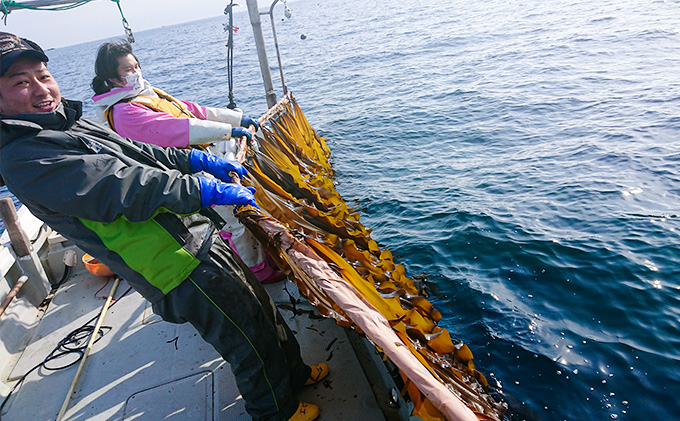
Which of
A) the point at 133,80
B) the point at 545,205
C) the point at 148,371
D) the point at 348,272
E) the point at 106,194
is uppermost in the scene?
the point at 133,80

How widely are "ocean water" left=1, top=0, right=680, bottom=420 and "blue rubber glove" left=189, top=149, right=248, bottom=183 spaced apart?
2.67 meters

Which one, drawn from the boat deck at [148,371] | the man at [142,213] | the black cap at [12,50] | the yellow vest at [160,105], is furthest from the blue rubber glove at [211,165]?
the boat deck at [148,371]

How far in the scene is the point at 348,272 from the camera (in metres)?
3.06

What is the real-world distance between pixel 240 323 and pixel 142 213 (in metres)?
0.88

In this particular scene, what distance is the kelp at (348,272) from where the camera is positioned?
2.54 meters

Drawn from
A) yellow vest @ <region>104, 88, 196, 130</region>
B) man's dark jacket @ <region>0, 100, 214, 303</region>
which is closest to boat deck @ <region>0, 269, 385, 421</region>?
man's dark jacket @ <region>0, 100, 214, 303</region>

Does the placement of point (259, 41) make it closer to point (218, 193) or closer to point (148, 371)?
point (148, 371)

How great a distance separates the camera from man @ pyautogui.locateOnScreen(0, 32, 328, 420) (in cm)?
185

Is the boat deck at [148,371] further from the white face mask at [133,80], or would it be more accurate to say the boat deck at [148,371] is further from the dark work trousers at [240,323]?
the white face mask at [133,80]

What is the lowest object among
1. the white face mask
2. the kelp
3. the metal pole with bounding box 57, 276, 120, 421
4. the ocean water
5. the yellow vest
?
the ocean water

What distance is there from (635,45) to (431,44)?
12.0 metres

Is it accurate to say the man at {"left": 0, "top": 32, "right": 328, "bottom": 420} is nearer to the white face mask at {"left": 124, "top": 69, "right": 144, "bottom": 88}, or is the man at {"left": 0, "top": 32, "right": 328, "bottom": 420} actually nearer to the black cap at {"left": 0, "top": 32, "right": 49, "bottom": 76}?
the black cap at {"left": 0, "top": 32, "right": 49, "bottom": 76}

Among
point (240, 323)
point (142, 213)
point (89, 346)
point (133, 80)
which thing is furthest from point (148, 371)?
point (133, 80)

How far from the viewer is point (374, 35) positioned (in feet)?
113
